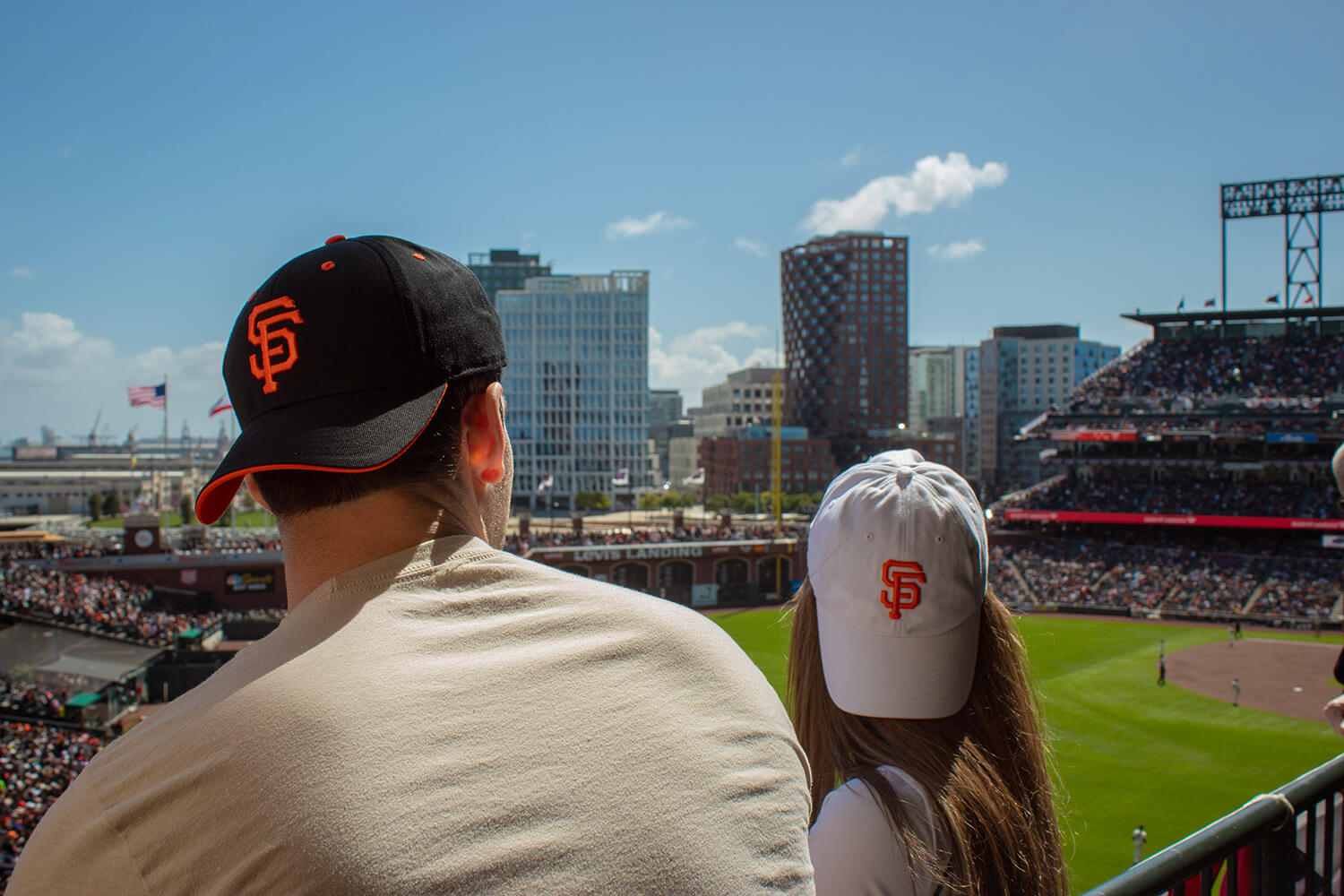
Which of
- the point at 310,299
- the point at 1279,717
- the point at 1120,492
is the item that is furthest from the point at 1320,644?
the point at 310,299

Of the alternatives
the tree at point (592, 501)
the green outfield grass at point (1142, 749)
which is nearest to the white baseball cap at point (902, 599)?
the green outfield grass at point (1142, 749)

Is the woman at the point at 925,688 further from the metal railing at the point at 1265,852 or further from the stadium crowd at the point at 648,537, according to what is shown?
the stadium crowd at the point at 648,537

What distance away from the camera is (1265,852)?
113 inches

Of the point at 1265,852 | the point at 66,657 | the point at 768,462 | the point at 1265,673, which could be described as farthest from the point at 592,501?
the point at 1265,852

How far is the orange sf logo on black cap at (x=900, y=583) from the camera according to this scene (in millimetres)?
2592

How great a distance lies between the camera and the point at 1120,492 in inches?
2176

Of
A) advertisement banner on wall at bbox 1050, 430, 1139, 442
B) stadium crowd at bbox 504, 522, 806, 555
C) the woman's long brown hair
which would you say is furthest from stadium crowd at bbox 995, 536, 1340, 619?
the woman's long brown hair

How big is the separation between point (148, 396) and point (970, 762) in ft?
167

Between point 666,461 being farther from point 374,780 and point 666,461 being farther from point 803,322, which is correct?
point 374,780

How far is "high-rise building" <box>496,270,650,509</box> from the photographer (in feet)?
314

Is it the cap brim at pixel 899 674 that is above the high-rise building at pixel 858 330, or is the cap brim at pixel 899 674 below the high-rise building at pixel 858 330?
below

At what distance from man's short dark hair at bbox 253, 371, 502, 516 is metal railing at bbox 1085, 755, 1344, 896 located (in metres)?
1.71

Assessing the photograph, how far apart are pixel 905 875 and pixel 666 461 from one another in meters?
149

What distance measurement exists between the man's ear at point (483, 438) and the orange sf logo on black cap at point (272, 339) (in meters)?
0.34
